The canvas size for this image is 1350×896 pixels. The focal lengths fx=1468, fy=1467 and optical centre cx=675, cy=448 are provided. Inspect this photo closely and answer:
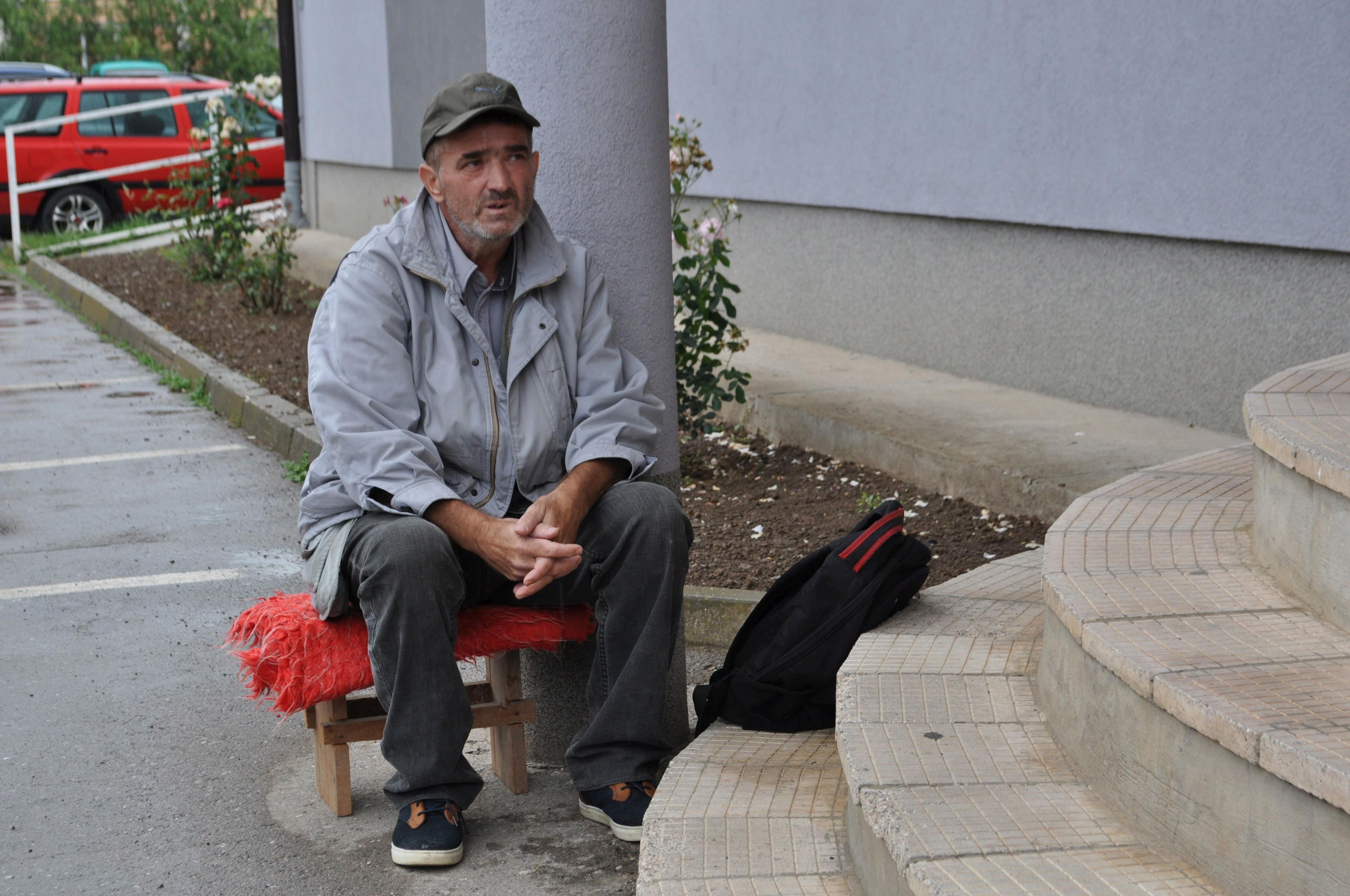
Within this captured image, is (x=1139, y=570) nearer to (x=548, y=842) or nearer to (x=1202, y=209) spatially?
(x=548, y=842)

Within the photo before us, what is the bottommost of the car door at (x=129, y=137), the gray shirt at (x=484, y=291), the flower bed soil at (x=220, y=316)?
the flower bed soil at (x=220, y=316)

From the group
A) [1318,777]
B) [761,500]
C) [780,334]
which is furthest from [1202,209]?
[1318,777]

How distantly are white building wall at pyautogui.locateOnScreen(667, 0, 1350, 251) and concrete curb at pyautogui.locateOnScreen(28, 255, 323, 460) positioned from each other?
2995 mm

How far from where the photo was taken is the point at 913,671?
308cm

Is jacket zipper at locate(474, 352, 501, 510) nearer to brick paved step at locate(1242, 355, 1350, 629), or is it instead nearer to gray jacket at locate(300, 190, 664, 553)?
gray jacket at locate(300, 190, 664, 553)

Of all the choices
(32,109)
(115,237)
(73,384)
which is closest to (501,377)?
(73,384)

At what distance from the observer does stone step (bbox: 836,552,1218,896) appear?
7.35 feet

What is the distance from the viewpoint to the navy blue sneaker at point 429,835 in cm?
311

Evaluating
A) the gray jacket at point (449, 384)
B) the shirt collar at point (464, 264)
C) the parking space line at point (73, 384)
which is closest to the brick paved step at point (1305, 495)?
the gray jacket at point (449, 384)

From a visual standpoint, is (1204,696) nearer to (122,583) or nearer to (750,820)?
(750,820)

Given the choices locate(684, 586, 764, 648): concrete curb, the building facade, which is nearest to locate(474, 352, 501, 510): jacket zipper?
locate(684, 586, 764, 648): concrete curb

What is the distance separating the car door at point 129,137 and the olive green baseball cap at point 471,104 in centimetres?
1516

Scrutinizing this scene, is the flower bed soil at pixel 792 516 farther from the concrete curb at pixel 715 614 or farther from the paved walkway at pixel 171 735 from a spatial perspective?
the paved walkway at pixel 171 735

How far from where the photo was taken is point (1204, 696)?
2230 mm
